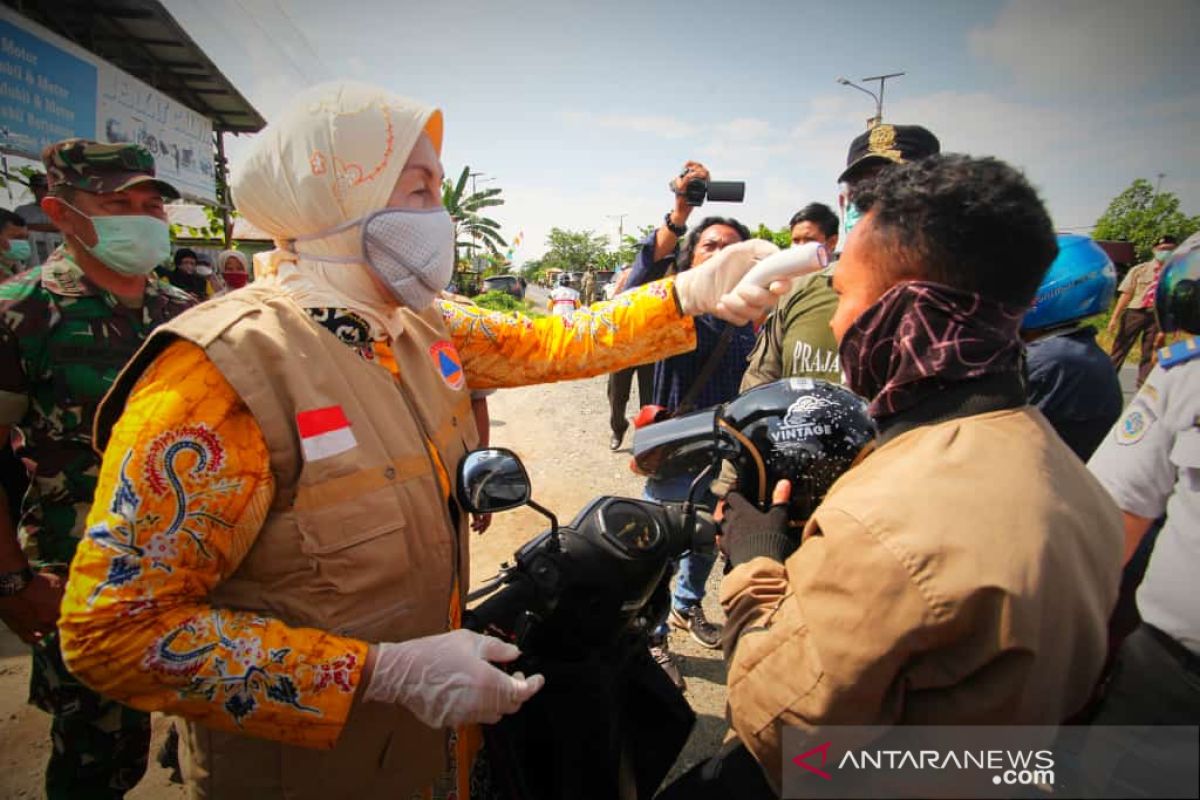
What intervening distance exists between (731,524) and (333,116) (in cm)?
139

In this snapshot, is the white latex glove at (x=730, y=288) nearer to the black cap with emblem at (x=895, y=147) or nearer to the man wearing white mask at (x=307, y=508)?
the man wearing white mask at (x=307, y=508)

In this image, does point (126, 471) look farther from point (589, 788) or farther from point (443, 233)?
point (589, 788)

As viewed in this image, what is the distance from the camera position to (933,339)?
3.35 ft

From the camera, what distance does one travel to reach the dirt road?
2482 mm

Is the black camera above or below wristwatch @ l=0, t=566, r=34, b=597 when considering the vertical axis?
above

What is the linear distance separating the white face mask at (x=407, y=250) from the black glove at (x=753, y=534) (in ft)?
3.22

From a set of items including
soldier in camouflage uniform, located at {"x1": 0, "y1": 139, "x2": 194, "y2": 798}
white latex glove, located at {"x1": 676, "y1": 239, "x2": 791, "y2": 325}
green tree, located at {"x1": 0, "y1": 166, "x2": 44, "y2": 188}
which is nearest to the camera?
white latex glove, located at {"x1": 676, "y1": 239, "x2": 791, "y2": 325}

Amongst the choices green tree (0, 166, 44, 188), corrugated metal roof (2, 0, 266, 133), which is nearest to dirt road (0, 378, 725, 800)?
green tree (0, 166, 44, 188)

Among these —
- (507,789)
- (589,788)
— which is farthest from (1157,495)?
(507,789)

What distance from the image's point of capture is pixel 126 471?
930 millimetres

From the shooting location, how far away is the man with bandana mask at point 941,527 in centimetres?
84

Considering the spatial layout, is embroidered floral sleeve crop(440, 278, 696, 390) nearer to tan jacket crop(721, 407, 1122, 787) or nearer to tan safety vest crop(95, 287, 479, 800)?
tan safety vest crop(95, 287, 479, 800)

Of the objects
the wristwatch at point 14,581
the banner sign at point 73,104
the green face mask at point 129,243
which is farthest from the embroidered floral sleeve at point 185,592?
the banner sign at point 73,104

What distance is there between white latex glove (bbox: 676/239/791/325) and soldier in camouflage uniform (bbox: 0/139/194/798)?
87.2 inches
